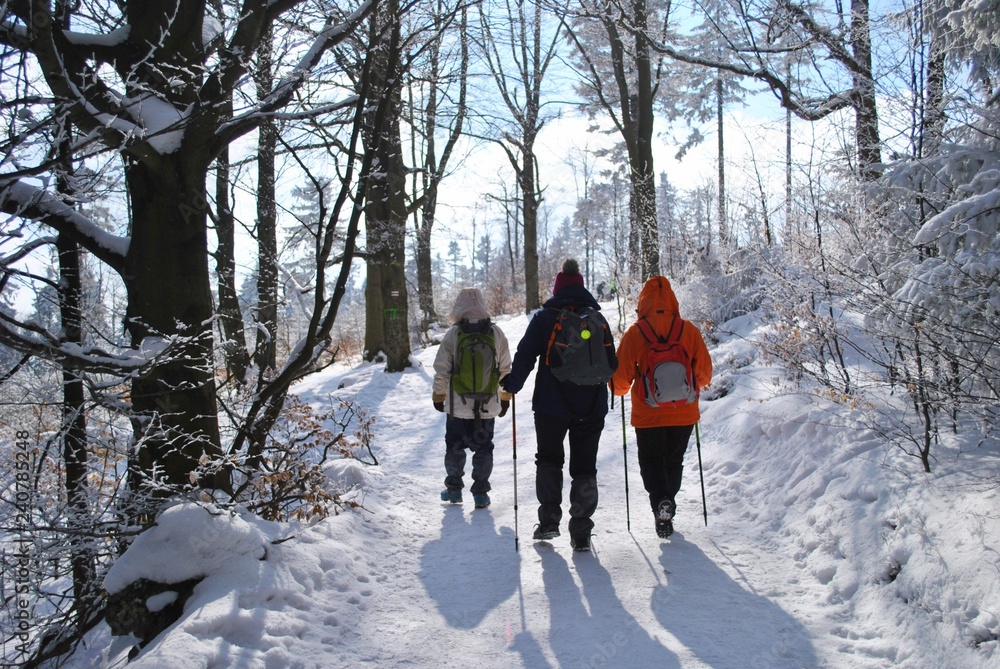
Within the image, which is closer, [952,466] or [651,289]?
[952,466]

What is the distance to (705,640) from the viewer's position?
3.26 m

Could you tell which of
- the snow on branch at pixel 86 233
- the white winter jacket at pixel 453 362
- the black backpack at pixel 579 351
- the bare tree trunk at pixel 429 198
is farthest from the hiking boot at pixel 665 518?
the bare tree trunk at pixel 429 198

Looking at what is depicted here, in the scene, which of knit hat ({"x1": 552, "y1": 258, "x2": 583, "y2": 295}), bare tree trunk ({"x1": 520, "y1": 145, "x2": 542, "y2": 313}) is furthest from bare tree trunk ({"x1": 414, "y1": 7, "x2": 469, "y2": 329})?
knit hat ({"x1": 552, "y1": 258, "x2": 583, "y2": 295})

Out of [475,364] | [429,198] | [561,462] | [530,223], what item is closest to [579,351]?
[561,462]

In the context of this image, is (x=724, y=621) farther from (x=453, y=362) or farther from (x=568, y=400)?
(x=453, y=362)

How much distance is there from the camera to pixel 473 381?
5.62 meters

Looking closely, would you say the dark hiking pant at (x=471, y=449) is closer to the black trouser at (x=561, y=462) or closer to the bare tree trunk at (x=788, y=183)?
the black trouser at (x=561, y=462)

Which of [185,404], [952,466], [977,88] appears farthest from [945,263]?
[185,404]

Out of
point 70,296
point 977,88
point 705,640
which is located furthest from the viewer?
point 977,88

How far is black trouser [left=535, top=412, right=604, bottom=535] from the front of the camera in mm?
4566

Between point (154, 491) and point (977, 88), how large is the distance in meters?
6.54

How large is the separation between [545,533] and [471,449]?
1.37m

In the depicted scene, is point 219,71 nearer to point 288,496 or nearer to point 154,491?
point 154,491

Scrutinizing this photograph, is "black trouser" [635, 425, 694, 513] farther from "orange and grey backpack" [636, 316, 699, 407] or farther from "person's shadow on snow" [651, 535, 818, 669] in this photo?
"person's shadow on snow" [651, 535, 818, 669]
